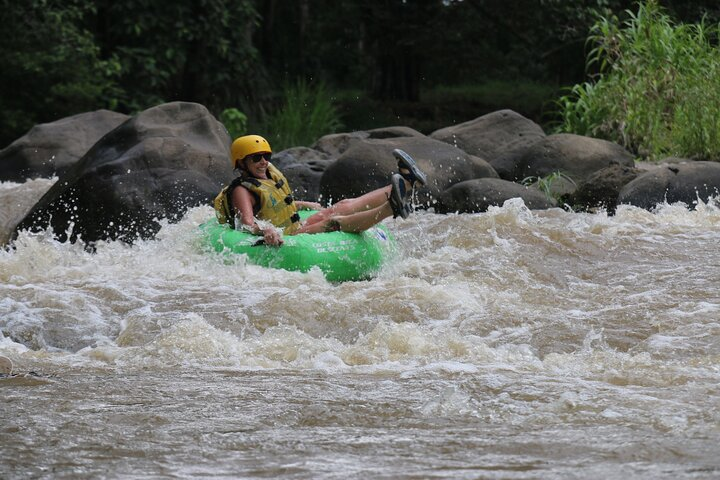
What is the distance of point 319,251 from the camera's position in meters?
7.12

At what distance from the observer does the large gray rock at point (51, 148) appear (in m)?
12.4

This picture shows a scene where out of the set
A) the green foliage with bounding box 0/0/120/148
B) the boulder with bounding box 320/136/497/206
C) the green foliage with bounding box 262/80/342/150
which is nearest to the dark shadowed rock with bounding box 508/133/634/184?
the boulder with bounding box 320/136/497/206

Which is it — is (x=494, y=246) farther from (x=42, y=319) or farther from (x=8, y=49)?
(x=8, y=49)

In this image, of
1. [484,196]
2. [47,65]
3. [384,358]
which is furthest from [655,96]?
[47,65]

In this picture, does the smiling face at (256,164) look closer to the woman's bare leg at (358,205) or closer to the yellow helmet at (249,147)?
the yellow helmet at (249,147)

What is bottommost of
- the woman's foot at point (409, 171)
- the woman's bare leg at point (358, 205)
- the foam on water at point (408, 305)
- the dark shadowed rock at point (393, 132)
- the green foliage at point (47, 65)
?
the foam on water at point (408, 305)

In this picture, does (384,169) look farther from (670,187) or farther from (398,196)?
(398,196)

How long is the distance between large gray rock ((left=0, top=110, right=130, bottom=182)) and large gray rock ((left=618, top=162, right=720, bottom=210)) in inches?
244

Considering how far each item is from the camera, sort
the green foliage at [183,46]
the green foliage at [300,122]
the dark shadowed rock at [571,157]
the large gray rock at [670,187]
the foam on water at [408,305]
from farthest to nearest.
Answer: the green foliage at [183,46], the green foliage at [300,122], the dark shadowed rock at [571,157], the large gray rock at [670,187], the foam on water at [408,305]

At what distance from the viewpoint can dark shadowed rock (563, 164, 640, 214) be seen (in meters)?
9.99

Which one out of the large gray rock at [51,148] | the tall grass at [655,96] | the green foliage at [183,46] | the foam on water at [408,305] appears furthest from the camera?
the green foliage at [183,46]

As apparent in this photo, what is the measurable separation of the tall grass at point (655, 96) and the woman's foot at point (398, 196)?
215 inches

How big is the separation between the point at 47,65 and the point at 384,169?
6947mm

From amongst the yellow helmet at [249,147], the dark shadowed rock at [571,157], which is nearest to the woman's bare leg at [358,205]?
the yellow helmet at [249,147]
